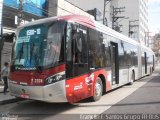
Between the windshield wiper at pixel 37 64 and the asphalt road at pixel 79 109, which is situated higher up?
the windshield wiper at pixel 37 64

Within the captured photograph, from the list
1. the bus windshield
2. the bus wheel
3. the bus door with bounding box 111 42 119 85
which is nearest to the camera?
the bus windshield

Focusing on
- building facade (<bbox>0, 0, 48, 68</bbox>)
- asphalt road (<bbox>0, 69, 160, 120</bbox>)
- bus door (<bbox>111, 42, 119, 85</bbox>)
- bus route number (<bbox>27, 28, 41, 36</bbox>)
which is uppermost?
building facade (<bbox>0, 0, 48, 68</bbox>)

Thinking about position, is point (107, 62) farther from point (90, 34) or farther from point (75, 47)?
point (75, 47)

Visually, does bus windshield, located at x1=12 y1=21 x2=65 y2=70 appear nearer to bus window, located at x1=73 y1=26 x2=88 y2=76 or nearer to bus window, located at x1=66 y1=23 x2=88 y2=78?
bus window, located at x1=66 y1=23 x2=88 y2=78

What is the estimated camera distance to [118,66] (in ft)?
50.0

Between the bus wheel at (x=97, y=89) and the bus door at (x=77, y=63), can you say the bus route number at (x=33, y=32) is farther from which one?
the bus wheel at (x=97, y=89)

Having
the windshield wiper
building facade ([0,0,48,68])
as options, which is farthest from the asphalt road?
Result: building facade ([0,0,48,68])

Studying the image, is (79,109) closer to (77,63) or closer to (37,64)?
(77,63)

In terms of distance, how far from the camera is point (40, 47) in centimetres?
945

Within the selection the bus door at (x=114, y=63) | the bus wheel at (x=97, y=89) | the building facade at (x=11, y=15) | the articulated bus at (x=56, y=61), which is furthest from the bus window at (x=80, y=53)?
the building facade at (x=11, y=15)

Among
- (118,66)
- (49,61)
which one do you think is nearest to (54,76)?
(49,61)

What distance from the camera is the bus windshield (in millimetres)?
9281

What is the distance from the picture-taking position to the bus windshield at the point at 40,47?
928cm

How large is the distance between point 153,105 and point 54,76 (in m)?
4.15
